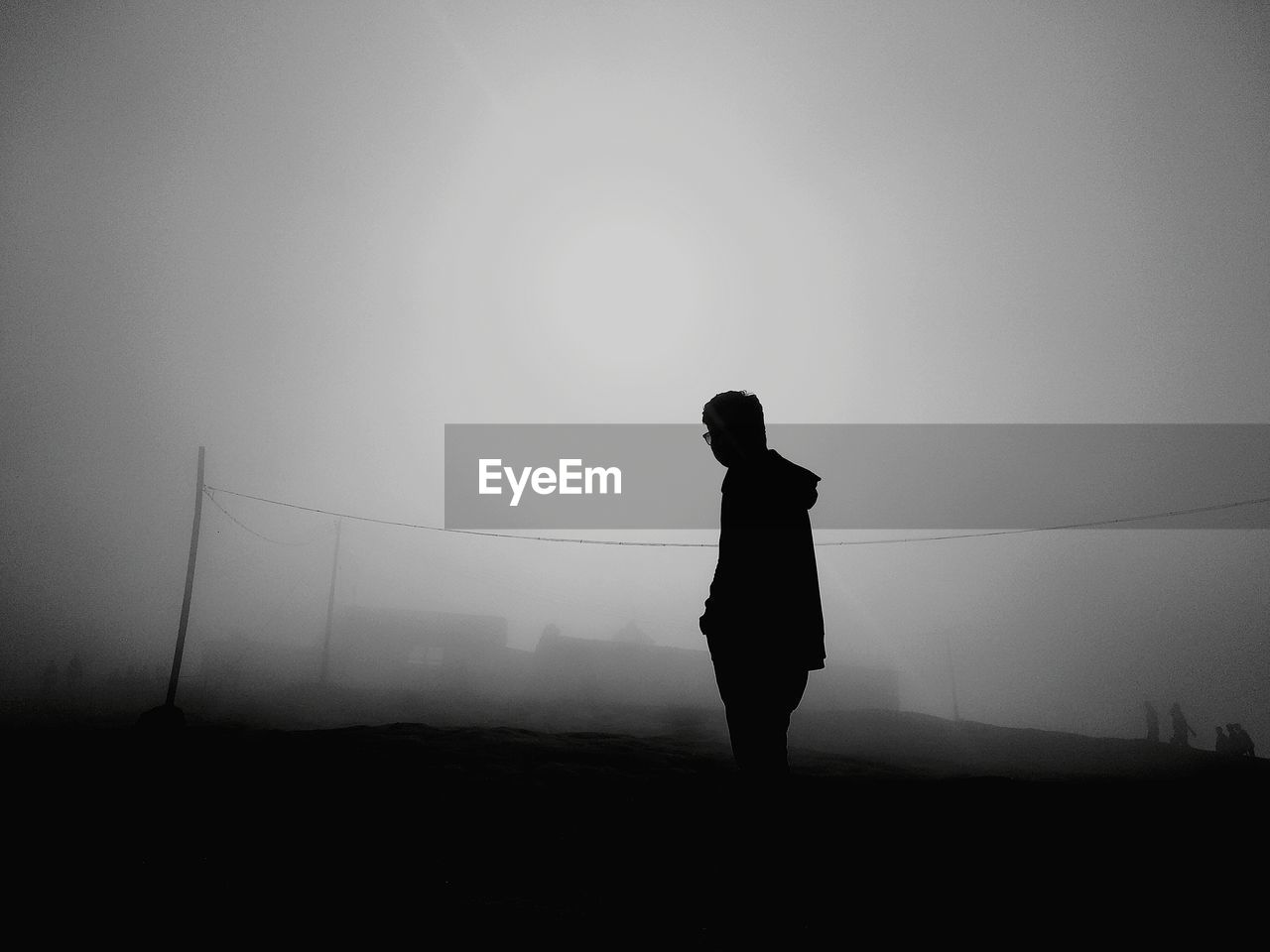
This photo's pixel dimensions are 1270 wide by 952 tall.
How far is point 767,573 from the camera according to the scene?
275 centimetres

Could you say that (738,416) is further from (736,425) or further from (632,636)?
(632,636)

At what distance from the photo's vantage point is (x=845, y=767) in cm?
1102

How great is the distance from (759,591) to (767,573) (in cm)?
10

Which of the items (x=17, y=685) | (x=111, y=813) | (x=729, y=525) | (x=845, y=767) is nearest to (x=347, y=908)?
(x=729, y=525)

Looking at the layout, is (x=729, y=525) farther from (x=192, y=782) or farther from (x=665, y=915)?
(x=192, y=782)

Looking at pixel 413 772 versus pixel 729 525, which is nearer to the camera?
pixel 729 525

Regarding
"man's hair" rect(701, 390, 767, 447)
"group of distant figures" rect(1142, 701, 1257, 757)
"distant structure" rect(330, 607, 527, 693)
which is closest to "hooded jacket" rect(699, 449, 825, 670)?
"man's hair" rect(701, 390, 767, 447)

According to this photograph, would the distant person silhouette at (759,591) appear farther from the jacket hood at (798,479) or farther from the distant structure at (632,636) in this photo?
the distant structure at (632,636)

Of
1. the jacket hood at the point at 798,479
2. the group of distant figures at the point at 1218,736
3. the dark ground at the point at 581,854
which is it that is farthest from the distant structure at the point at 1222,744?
the jacket hood at the point at 798,479

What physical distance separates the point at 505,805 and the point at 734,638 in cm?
295

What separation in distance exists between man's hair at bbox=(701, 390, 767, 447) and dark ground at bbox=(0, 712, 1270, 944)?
1655mm

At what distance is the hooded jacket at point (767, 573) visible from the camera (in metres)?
2.65

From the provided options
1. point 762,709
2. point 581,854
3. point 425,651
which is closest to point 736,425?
point 762,709

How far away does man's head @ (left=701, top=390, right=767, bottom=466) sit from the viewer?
2934 mm
